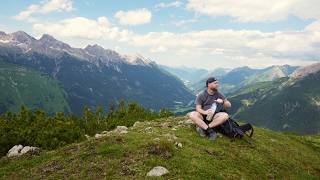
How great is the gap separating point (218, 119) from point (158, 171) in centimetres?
820

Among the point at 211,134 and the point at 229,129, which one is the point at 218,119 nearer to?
the point at 211,134

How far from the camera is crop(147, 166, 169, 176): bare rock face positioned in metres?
18.2

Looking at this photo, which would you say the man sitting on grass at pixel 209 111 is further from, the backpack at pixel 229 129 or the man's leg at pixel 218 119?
the backpack at pixel 229 129

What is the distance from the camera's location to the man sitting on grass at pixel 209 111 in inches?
1003

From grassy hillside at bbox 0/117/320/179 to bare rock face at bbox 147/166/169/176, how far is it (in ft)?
0.90

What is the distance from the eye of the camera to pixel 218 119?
83.5 ft

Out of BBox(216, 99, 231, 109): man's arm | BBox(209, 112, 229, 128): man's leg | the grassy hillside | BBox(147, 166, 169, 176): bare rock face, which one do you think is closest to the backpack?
the grassy hillside

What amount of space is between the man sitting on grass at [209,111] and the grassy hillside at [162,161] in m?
0.71

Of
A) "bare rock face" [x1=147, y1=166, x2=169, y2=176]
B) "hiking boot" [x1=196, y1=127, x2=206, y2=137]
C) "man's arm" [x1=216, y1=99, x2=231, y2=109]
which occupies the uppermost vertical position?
"man's arm" [x1=216, y1=99, x2=231, y2=109]

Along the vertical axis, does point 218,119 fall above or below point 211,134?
above

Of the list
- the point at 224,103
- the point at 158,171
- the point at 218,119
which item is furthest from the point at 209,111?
the point at 158,171

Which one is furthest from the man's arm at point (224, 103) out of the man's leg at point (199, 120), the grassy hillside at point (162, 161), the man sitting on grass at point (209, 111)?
the grassy hillside at point (162, 161)

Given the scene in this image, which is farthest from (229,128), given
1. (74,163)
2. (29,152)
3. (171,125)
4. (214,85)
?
(29,152)

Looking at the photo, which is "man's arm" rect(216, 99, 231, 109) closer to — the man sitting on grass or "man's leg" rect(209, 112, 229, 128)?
the man sitting on grass
